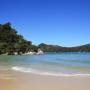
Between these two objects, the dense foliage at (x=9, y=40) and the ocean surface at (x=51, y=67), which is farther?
the dense foliage at (x=9, y=40)

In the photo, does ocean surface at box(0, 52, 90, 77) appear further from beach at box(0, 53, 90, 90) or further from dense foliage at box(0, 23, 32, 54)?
dense foliage at box(0, 23, 32, 54)

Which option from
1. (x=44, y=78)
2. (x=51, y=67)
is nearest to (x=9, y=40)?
(x=51, y=67)

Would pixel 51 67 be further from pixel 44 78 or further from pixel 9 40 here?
pixel 9 40

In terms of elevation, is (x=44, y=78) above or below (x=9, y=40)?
below

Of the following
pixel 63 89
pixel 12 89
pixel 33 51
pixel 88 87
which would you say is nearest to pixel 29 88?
pixel 12 89

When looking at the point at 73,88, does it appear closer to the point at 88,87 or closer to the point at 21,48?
the point at 88,87

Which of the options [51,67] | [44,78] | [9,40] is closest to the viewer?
[44,78]

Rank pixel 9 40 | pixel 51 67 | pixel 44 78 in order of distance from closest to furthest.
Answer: pixel 44 78 → pixel 51 67 → pixel 9 40

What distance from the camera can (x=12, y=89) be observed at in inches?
374

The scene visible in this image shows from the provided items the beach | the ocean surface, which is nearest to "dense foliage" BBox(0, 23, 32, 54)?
the ocean surface

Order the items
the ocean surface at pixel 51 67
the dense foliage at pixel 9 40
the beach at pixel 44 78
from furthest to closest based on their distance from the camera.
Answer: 1. the dense foliage at pixel 9 40
2. the ocean surface at pixel 51 67
3. the beach at pixel 44 78

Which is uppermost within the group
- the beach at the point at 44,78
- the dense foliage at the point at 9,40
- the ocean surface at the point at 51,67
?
the dense foliage at the point at 9,40

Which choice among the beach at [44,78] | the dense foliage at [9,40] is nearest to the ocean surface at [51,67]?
the beach at [44,78]

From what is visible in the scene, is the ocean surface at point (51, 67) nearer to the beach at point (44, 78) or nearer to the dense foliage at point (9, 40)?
the beach at point (44, 78)
